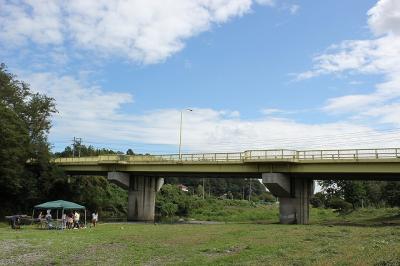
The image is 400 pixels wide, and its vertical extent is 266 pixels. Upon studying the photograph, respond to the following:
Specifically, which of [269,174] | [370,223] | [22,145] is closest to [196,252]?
[269,174]

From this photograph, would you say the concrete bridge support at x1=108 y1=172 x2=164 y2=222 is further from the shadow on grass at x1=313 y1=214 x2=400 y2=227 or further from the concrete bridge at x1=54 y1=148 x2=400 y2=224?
the shadow on grass at x1=313 y1=214 x2=400 y2=227

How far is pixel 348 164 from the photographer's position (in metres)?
47.7

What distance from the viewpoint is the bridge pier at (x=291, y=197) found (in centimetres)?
5328

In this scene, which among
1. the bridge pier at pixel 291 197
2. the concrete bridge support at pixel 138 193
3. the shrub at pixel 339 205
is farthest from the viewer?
the shrub at pixel 339 205

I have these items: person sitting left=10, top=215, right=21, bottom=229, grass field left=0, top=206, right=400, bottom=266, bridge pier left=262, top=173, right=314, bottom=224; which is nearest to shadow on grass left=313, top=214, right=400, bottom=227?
bridge pier left=262, top=173, right=314, bottom=224

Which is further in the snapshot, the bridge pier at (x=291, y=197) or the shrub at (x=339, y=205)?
the shrub at (x=339, y=205)

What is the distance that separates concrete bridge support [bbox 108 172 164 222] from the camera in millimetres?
68500

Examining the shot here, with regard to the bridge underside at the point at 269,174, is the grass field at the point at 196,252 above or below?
below

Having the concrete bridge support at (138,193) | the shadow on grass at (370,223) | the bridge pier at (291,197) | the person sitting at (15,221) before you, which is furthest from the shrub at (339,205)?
the person sitting at (15,221)

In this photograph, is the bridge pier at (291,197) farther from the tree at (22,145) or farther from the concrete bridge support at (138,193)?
the tree at (22,145)

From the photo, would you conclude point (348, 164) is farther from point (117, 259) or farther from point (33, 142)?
point (33, 142)

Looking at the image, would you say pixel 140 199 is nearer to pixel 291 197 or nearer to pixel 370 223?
pixel 291 197

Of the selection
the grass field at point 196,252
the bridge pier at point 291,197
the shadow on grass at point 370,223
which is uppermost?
the bridge pier at point 291,197

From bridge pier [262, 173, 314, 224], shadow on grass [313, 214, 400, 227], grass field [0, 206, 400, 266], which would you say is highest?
bridge pier [262, 173, 314, 224]
